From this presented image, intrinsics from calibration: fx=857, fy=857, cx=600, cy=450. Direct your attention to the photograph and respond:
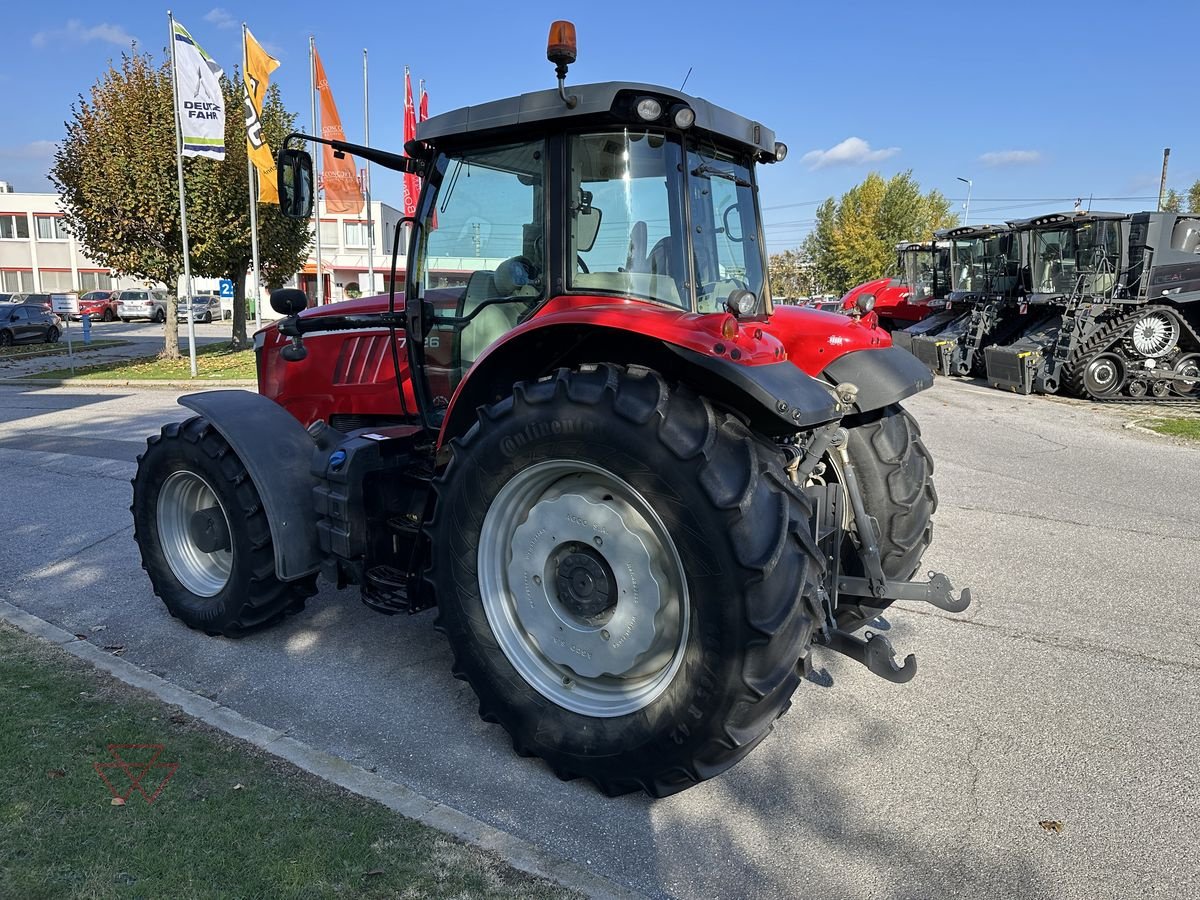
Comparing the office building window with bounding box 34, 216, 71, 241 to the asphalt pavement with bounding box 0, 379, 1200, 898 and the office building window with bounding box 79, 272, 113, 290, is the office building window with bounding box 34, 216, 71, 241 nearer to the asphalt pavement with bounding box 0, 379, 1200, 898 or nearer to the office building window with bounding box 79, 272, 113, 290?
the office building window with bounding box 79, 272, 113, 290

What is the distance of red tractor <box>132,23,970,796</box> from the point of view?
278cm

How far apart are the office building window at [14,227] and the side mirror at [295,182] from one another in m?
67.5

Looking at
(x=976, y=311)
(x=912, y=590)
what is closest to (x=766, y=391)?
(x=912, y=590)

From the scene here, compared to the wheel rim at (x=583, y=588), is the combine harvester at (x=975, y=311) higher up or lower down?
higher up

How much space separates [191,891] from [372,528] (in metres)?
1.71

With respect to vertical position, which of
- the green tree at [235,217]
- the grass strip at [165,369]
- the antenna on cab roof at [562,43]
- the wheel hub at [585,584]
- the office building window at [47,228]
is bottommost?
the grass strip at [165,369]

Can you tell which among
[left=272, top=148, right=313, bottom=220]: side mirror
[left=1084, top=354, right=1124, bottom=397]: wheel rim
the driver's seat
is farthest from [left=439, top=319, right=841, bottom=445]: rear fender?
[left=1084, top=354, right=1124, bottom=397]: wheel rim

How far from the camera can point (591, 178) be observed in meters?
3.32

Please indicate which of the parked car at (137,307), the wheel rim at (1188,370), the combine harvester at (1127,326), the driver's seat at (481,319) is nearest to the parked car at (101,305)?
the parked car at (137,307)

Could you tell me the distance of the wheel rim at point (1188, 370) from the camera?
1498cm

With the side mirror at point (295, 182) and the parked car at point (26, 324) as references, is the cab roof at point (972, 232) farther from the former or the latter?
the parked car at point (26, 324)

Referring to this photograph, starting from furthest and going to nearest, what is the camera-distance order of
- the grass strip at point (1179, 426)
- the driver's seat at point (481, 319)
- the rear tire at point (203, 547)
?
the grass strip at point (1179, 426) → the rear tire at point (203, 547) → the driver's seat at point (481, 319)

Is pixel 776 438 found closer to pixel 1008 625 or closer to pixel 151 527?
pixel 1008 625

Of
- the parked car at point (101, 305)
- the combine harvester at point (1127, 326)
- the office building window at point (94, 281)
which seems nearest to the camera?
Result: the combine harvester at point (1127, 326)
